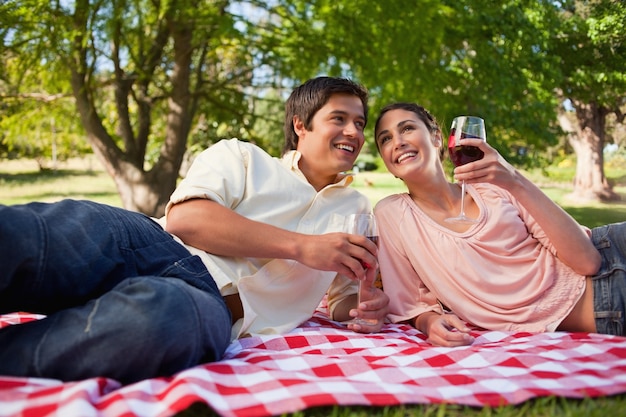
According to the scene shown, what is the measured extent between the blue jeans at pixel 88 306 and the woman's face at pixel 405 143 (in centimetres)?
128

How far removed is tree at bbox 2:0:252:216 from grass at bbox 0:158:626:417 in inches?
247

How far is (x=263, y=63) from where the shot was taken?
30.7 feet

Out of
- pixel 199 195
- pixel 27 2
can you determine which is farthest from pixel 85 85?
pixel 199 195

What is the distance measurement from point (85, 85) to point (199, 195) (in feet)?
24.0

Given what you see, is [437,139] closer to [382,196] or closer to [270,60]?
[270,60]

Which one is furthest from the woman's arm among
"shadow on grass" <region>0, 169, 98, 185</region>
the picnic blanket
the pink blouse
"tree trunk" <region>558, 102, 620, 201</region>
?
"shadow on grass" <region>0, 169, 98, 185</region>

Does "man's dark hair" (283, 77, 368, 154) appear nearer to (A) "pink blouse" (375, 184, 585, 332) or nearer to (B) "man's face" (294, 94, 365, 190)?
(B) "man's face" (294, 94, 365, 190)

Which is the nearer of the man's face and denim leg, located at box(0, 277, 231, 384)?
denim leg, located at box(0, 277, 231, 384)

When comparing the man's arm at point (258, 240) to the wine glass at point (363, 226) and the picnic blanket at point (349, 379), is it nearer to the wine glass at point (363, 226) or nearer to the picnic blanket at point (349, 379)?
the wine glass at point (363, 226)

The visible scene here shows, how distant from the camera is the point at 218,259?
99.5 inches

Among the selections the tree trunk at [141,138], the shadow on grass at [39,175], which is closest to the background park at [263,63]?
the tree trunk at [141,138]

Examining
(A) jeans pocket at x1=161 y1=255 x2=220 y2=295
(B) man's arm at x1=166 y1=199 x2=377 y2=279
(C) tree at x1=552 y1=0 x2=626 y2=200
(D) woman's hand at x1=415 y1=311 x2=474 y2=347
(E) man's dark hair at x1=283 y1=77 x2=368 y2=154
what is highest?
(C) tree at x1=552 y1=0 x2=626 y2=200

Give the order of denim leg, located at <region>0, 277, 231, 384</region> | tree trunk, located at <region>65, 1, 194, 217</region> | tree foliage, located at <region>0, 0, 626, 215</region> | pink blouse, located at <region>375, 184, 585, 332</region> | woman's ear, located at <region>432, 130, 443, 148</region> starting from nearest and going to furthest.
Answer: denim leg, located at <region>0, 277, 231, 384</region>
pink blouse, located at <region>375, 184, 585, 332</region>
woman's ear, located at <region>432, 130, 443, 148</region>
tree foliage, located at <region>0, 0, 626, 215</region>
tree trunk, located at <region>65, 1, 194, 217</region>

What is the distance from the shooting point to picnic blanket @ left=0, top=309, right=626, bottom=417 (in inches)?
64.3
